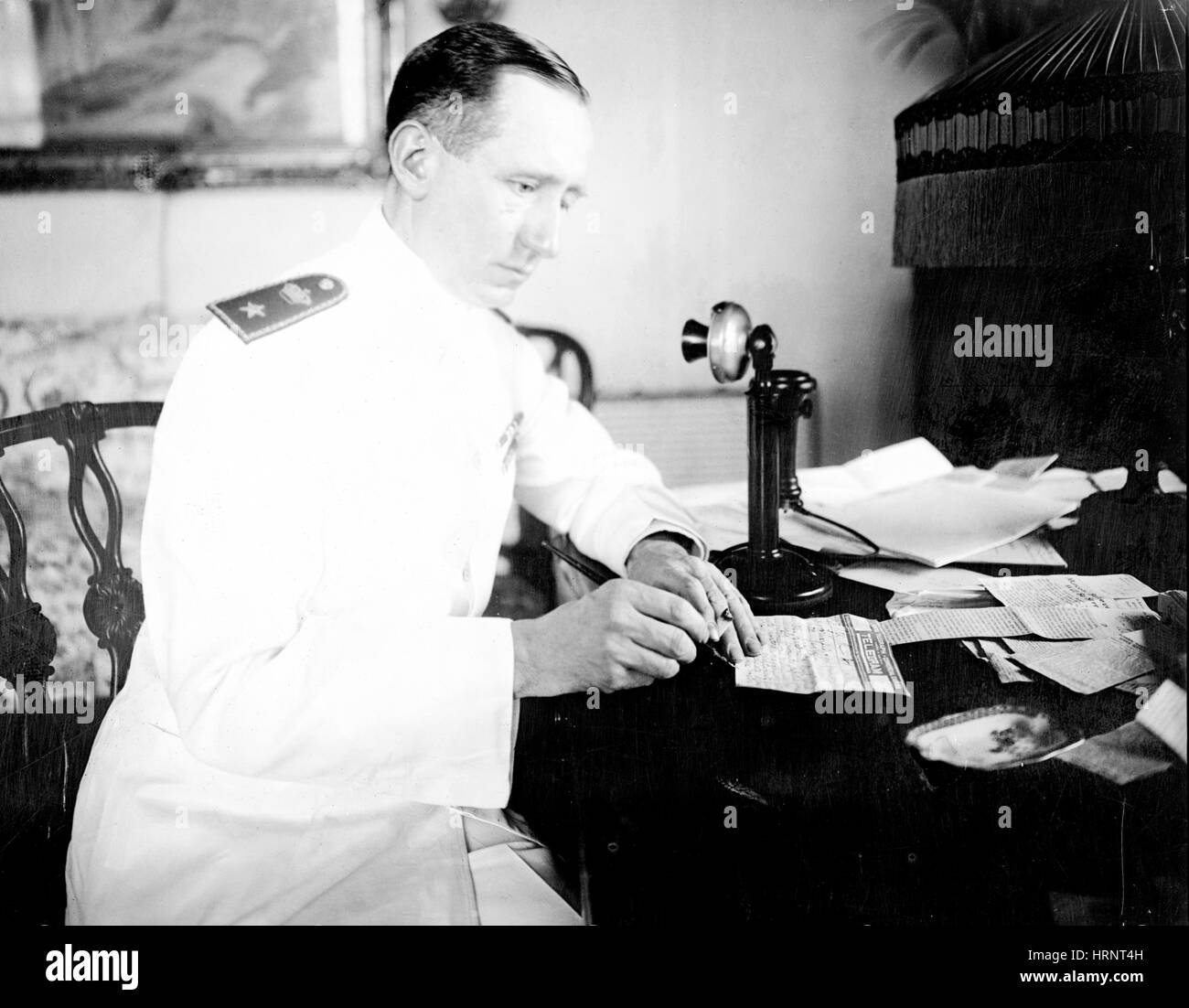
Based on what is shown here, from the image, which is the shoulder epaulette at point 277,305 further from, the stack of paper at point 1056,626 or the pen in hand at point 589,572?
the stack of paper at point 1056,626

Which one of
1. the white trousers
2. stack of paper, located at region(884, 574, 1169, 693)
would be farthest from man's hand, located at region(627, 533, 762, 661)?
the white trousers

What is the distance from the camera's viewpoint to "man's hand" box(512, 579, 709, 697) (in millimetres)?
963

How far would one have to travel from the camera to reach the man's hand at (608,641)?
963mm

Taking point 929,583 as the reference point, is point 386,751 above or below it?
below

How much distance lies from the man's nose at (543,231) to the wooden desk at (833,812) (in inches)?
19.5

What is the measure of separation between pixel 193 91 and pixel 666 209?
1.77ft

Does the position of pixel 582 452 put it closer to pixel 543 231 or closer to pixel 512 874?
pixel 543 231

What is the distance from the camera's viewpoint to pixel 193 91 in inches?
42.1

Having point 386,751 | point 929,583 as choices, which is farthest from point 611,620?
point 929,583

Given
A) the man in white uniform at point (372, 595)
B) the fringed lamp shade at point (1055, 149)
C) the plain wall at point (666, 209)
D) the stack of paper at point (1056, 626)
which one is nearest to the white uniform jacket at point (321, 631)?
the man in white uniform at point (372, 595)

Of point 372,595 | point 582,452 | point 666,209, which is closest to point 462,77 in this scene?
point 666,209

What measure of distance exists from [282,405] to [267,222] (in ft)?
0.79

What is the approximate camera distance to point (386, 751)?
995mm
